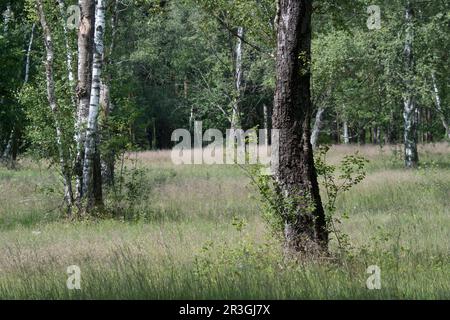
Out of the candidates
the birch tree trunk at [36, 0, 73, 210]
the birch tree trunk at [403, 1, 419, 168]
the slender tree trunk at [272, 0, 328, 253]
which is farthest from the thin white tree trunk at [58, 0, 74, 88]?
the birch tree trunk at [403, 1, 419, 168]

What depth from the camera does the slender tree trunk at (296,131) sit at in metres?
8.21

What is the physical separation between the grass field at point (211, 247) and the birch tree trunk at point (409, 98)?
4874 mm

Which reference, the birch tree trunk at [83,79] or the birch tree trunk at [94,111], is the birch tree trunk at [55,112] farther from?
the birch tree trunk at [94,111]

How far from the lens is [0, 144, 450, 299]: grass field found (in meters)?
6.55

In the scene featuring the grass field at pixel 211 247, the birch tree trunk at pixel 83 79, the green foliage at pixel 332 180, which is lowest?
the grass field at pixel 211 247

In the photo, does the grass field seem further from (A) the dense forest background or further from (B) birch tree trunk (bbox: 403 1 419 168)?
(B) birch tree trunk (bbox: 403 1 419 168)

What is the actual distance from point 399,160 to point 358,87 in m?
3.75

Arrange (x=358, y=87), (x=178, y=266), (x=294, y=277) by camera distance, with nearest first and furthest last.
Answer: (x=294, y=277)
(x=178, y=266)
(x=358, y=87)

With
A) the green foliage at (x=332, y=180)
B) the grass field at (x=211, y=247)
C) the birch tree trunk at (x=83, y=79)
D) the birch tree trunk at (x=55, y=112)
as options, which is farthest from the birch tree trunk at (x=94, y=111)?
the green foliage at (x=332, y=180)

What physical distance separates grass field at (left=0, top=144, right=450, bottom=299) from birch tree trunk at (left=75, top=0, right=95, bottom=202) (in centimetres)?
107
